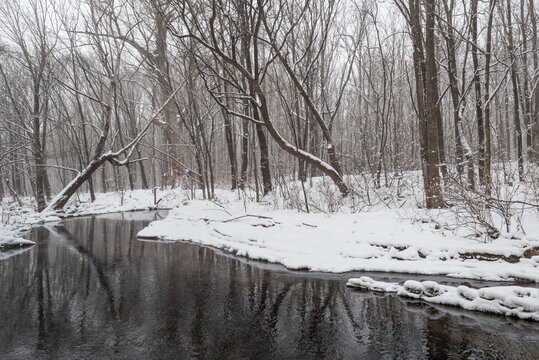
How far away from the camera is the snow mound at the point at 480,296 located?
436cm

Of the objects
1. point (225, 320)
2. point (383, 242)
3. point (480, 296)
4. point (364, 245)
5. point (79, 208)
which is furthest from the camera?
point (79, 208)

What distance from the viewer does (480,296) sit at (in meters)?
4.75

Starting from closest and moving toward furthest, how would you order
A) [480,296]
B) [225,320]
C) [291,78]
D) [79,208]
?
[225,320] < [480,296] < [291,78] < [79,208]

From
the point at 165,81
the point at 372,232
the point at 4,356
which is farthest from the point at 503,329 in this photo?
the point at 165,81

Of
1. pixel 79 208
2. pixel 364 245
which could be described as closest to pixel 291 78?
pixel 364 245

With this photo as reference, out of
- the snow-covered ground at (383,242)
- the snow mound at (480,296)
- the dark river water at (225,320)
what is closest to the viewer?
the dark river water at (225,320)

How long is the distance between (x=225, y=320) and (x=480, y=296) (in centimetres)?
366

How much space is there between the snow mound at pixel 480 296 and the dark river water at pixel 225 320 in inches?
5.9

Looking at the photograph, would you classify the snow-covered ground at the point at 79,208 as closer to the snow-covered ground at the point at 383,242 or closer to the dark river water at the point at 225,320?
the snow-covered ground at the point at 383,242

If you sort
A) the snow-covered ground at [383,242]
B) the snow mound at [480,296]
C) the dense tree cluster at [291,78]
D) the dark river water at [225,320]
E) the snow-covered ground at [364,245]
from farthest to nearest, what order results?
the dense tree cluster at [291,78]
the snow-covered ground at [364,245]
the snow-covered ground at [383,242]
the snow mound at [480,296]
the dark river water at [225,320]

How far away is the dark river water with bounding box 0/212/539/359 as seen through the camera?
12.4 ft

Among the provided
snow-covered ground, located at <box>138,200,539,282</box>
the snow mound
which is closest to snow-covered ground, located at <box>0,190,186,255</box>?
snow-covered ground, located at <box>138,200,539,282</box>

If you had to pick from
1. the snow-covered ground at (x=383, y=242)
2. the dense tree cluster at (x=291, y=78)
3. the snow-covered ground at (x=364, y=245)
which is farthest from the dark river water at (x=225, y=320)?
the dense tree cluster at (x=291, y=78)

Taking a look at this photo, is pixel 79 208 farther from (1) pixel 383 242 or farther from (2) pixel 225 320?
(1) pixel 383 242
